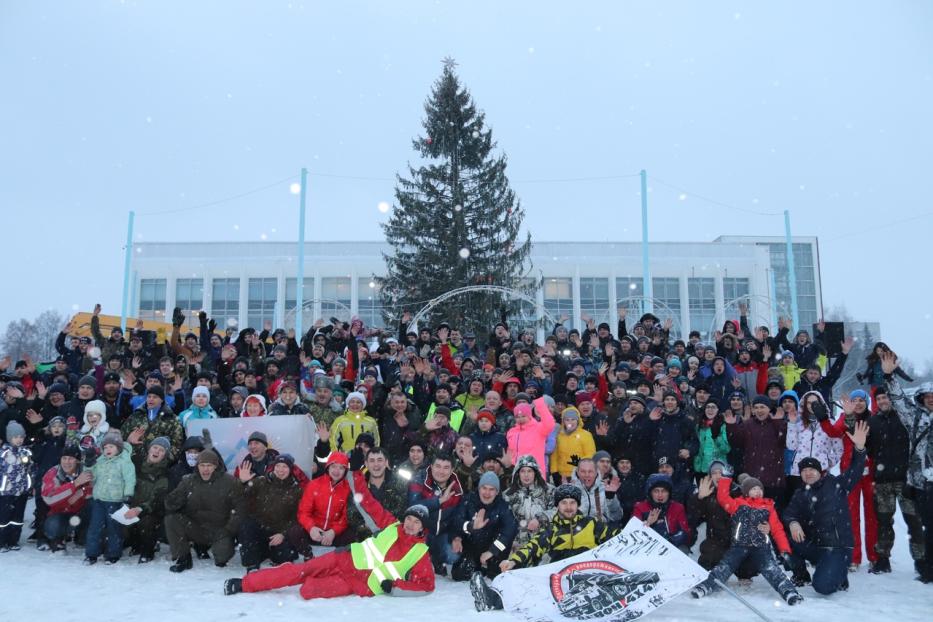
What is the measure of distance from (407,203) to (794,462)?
24.8m

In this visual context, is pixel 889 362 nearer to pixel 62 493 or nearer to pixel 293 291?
pixel 62 493

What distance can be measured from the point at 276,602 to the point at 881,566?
Result: 615 cm

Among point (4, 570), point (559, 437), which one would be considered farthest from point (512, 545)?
point (4, 570)

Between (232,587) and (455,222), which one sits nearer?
Answer: (232,587)

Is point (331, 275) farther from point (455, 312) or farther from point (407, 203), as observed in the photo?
point (455, 312)

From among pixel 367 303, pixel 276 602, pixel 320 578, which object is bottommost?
pixel 276 602

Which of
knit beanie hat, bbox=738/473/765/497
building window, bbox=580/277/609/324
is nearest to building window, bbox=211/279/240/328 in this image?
building window, bbox=580/277/609/324

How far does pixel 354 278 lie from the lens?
55250 millimetres

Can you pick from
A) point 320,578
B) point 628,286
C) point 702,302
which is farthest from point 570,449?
point 702,302

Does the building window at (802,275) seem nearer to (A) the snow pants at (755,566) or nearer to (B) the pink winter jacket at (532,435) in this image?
(B) the pink winter jacket at (532,435)

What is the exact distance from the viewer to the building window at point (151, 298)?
182 ft

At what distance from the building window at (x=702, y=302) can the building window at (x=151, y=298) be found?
37264 millimetres

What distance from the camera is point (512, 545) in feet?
26.4

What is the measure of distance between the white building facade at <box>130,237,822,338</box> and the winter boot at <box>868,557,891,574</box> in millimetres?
46369
